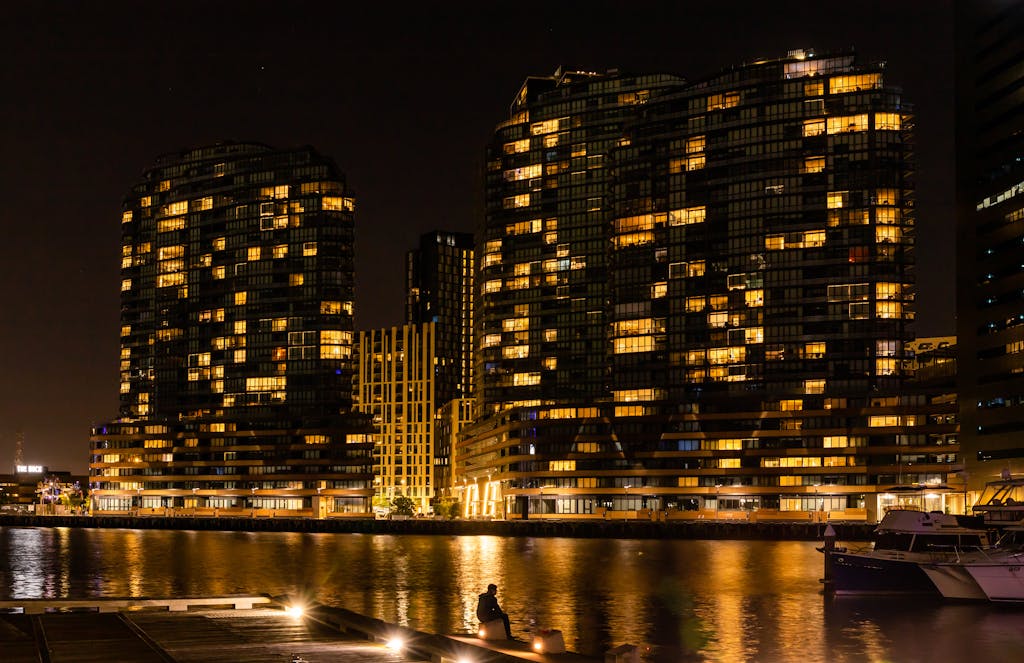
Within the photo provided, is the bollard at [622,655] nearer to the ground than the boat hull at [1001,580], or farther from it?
farther from it


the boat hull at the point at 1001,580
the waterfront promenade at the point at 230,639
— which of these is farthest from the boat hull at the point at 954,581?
the waterfront promenade at the point at 230,639

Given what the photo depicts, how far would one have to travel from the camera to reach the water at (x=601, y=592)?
63.2m

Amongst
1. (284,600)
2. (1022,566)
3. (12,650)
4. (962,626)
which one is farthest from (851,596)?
(12,650)

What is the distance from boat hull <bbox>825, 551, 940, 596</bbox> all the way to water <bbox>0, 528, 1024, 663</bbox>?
1.69m

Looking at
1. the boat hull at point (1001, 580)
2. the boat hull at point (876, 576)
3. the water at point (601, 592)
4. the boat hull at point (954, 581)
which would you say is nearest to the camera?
the water at point (601, 592)

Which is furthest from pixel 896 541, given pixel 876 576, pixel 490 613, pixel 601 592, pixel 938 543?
pixel 490 613

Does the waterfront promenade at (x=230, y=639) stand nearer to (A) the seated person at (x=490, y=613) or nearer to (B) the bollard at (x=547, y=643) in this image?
(B) the bollard at (x=547, y=643)

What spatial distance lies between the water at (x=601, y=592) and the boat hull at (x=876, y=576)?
66.4 inches

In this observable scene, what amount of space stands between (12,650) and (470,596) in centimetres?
5504

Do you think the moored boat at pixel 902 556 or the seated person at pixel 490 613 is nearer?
the seated person at pixel 490 613

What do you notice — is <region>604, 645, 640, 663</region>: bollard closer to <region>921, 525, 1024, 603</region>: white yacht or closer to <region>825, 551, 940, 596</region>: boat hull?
<region>921, 525, 1024, 603</region>: white yacht

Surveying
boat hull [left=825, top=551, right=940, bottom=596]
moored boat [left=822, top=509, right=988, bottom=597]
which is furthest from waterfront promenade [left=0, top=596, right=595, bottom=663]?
moored boat [left=822, top=509, right=988, bottom=597]

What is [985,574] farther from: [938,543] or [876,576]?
[876,576]

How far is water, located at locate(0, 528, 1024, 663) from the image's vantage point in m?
63.2
